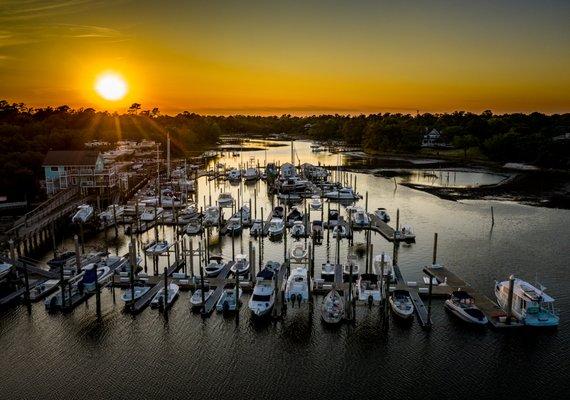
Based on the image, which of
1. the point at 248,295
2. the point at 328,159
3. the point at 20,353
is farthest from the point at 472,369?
the point at 328,159

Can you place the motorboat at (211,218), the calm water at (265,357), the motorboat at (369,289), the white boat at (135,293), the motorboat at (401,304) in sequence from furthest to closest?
1. the motorboat at (211,218)
2. the white boat at (135,293)
3. the motorboat at (369,289)
4. the motorboat at (401,304)
5. the calm water at (265,357)

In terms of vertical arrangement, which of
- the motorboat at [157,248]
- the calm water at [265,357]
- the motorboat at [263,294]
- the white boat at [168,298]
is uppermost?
the motorboat at [157,248]

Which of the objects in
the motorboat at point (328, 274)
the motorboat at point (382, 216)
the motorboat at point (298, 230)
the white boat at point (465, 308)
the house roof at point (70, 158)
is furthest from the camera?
the house roof at point (70, 158)

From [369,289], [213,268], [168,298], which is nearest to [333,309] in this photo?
[369,289]

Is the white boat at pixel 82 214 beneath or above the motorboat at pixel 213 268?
above

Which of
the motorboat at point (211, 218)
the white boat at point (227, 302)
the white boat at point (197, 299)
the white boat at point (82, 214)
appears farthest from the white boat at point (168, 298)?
the white boat at point (82, 214)

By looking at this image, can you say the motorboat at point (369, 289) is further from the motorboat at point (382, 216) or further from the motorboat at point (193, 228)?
the motorboat at point (382, 216)
